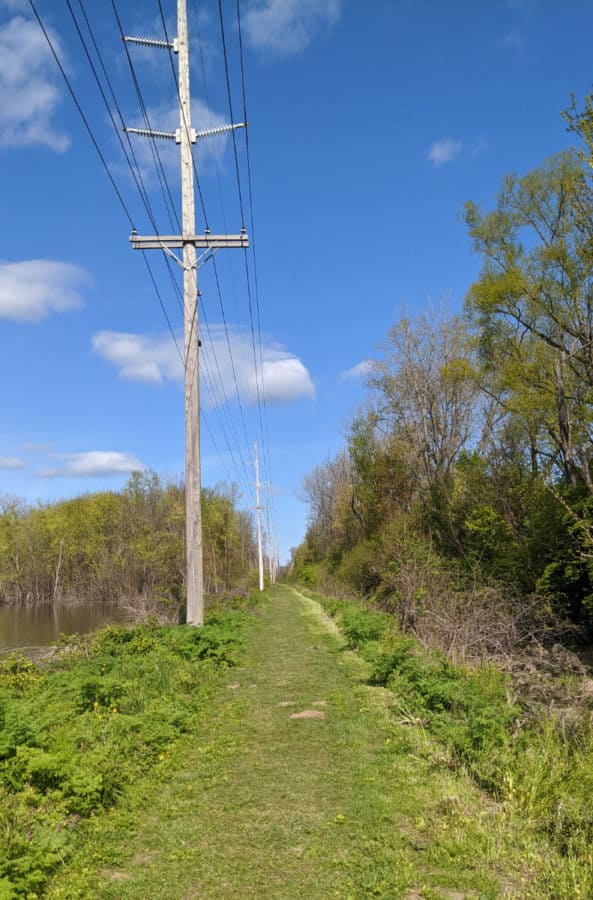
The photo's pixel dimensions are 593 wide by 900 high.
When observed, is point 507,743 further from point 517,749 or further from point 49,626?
point 49,626

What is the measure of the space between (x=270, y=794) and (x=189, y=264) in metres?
12.5

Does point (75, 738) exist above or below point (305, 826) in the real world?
above

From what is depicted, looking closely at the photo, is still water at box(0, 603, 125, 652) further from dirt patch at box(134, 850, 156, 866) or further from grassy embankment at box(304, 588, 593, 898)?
dirt patch at box(134, 850, 156, 866)

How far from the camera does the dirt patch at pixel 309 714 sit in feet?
27.9

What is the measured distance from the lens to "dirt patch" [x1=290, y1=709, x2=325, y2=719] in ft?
27.9

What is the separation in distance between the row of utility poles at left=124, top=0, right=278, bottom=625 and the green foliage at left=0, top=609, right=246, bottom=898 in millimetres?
2878

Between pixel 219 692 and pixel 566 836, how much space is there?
635 centimetres

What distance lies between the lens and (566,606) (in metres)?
16.7

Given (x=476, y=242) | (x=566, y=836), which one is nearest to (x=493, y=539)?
(x=476, y=242)

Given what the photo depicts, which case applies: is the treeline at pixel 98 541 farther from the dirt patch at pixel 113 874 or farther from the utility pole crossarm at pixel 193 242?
the dirt patch at pixel 113 874

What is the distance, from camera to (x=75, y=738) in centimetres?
654

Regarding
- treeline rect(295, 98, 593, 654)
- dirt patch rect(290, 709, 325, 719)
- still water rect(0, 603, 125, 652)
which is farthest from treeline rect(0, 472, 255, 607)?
dirt patch rect(290, 709, 325, 719)

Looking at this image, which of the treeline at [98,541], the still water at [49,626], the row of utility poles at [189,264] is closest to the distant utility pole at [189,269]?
the row of utility poles at [189,264]

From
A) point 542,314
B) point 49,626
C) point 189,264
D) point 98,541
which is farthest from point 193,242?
point 98,541
